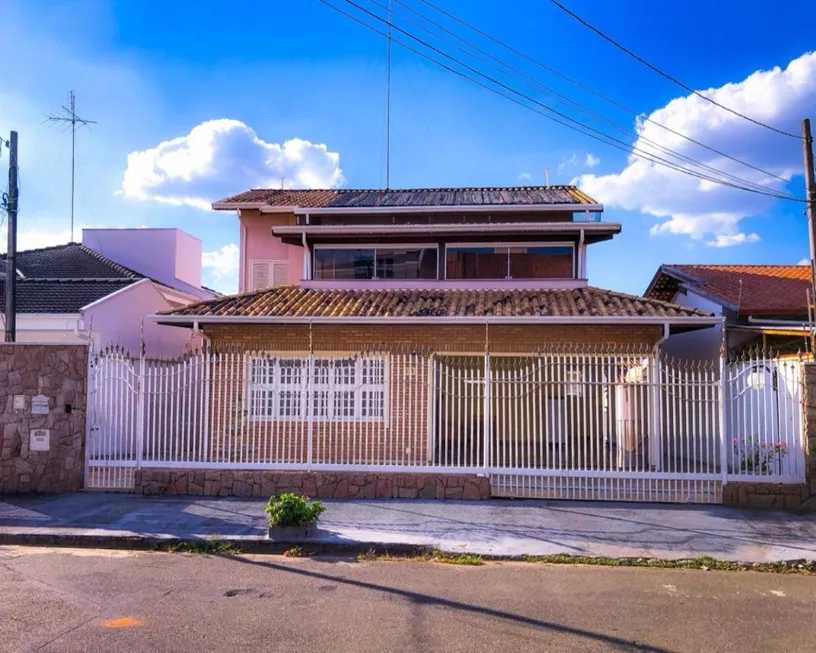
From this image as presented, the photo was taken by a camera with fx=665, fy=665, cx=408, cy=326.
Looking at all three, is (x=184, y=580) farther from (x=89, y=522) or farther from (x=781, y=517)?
(x=781, y=517)

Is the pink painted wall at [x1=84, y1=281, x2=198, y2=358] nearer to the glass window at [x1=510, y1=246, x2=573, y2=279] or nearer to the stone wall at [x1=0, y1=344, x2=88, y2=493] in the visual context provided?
the stone wall at [x1=0, y1=344, x2=88, y2=493]

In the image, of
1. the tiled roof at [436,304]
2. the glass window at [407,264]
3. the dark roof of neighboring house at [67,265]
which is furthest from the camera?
the dark roof of neighboring house at [67,265]

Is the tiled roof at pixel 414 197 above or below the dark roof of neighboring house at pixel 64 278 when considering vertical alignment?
above

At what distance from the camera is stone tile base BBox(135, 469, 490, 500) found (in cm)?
929

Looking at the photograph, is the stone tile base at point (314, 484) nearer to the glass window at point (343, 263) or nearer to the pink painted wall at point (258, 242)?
the glass window at point (343, 263)

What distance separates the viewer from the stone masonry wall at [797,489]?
28.2 ft

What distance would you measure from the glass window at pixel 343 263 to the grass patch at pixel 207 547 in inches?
315

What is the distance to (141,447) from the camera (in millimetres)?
9625

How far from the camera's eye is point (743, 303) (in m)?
14.0

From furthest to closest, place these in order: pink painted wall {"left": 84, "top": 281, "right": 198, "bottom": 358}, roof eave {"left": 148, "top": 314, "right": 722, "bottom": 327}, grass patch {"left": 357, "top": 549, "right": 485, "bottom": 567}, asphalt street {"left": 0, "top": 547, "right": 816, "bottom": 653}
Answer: pink painted wall {"left": 84, "top": 281, "right": 198, "bottom": 358}
roof eave {"left": 148, "top": 314, "right": 722, "bottom": 327}
grass patch {"left": 357, "top": 549, "right": 485, "bottom": 567}
asphalt street {"left": 0, "top": 547, "right": 816, "bottom": 653}

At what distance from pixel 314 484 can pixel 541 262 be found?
23.4ft

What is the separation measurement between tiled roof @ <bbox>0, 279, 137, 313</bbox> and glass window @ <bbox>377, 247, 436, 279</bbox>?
563cm

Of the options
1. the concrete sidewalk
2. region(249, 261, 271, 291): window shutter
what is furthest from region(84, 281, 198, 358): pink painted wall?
the concrete sidewalk

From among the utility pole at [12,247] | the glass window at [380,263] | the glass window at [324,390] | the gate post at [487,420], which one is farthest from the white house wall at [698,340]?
the utility pole at [12,247]
